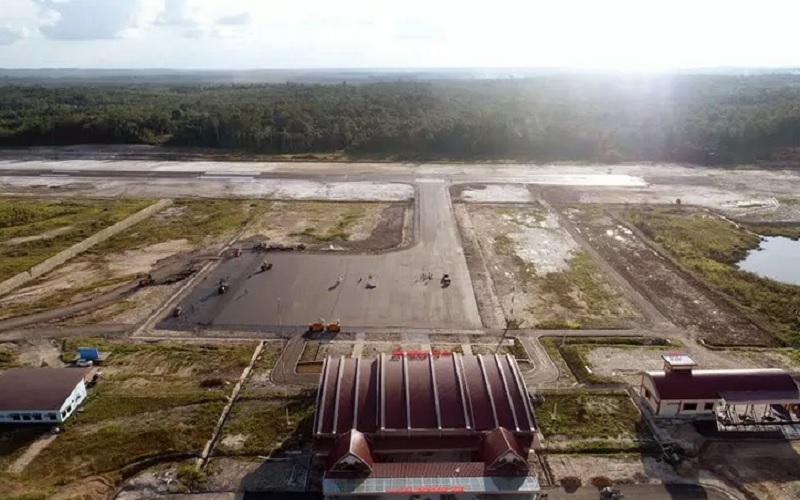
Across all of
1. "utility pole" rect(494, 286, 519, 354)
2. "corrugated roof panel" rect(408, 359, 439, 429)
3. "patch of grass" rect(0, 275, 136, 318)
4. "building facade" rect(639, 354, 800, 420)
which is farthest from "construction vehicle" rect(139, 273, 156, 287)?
"building facade" rect(639, 354, 800, 420)

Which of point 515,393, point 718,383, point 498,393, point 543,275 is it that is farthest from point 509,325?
point 718,383

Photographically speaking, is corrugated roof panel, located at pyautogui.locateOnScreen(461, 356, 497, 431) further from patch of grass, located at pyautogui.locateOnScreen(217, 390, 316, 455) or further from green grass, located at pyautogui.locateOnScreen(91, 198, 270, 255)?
green grass, located at pyautogui.locateOnScreen(91, 198, 270, 255)

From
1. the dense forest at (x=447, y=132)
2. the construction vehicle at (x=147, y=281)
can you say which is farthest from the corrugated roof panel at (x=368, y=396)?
the dense forest at (x=447, y=132)

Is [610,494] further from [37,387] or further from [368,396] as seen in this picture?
[37,387]

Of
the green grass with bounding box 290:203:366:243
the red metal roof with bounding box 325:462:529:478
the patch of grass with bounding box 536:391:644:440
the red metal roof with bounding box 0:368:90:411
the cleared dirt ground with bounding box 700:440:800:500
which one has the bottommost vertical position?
the cleared dirt ground with bounding box 700:440:800:500

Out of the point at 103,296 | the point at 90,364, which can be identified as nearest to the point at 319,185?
the point at 103,296

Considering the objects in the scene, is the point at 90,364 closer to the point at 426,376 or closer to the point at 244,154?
the point at 426,376

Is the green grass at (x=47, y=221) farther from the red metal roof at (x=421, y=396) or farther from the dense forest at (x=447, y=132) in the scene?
the dense forest at (x=447, y=132)
